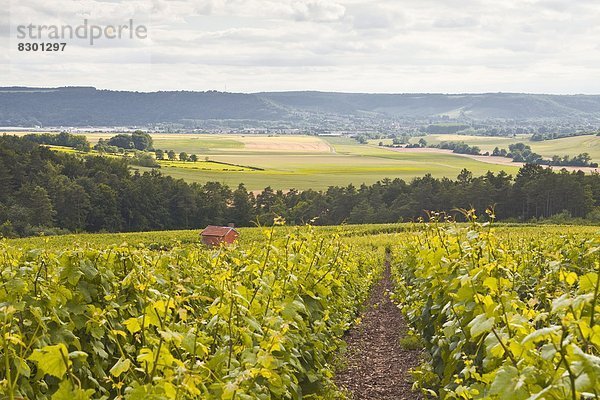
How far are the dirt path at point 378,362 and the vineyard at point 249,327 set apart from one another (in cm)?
77

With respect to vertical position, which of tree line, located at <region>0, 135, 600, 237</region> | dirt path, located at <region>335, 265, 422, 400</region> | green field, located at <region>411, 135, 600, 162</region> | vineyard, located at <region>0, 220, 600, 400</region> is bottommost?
tree line, located at <region>0, 135, 600, 237</region>

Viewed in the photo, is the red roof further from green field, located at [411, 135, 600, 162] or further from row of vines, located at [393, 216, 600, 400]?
green field, located at [411, 135, 600, 162]


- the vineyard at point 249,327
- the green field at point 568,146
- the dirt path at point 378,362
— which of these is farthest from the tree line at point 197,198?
the vineyard at point 249,327

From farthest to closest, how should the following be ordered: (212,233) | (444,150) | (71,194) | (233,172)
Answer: (444,150), (233,172), (71,194), (212,233)

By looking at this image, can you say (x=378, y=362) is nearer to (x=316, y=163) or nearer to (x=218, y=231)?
(x=218, y=231)

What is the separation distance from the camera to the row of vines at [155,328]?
3.04m

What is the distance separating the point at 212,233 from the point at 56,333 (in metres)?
43.0

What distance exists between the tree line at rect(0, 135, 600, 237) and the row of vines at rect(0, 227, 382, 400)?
196 ft

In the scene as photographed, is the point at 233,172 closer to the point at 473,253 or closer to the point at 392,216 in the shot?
the point at 392,216

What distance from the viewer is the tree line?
6800 cm

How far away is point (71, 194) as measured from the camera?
68.6m

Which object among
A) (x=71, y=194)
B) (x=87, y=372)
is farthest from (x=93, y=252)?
(x=71, y=194)

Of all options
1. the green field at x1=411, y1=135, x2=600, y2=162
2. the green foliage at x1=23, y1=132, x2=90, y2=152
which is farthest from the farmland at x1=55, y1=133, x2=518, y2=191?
the green field at x1=411, y1=135, x2=600, y2=162

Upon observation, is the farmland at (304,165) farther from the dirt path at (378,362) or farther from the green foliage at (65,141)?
the dirt path at (378,362)
